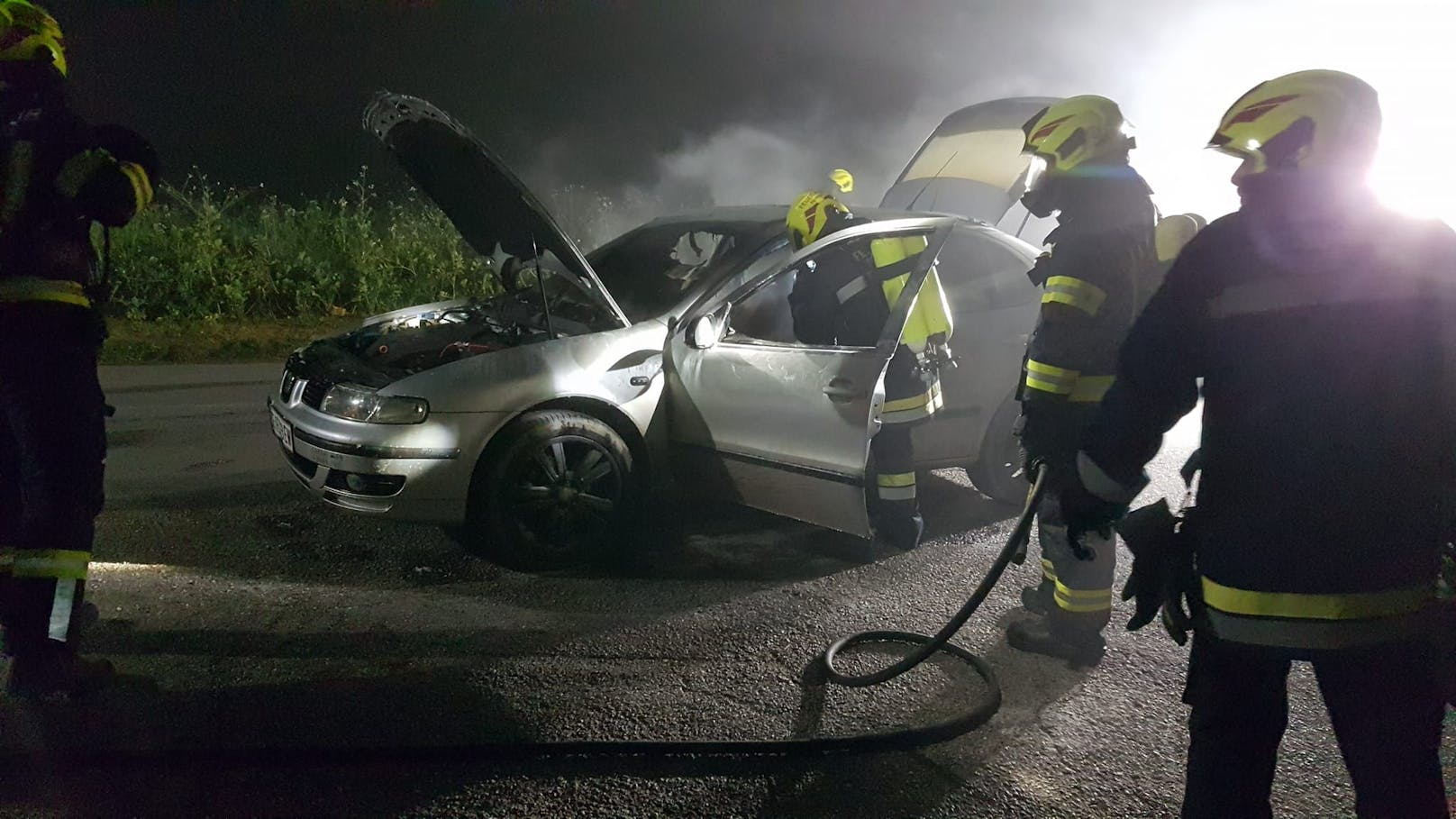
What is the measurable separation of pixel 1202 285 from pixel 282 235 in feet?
38.8

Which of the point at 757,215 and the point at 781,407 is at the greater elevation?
the point at 757,215

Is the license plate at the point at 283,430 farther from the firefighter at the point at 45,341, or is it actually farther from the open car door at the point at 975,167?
the open car door at the point at 975,167

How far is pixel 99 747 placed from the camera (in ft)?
8.63

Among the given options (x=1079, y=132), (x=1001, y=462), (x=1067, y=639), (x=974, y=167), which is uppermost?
(x=974, y=167)

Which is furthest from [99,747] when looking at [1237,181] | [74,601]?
[1237,181]

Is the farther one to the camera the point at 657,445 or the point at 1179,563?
the point at 657,445

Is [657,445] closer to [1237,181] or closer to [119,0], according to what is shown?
[1237,181]

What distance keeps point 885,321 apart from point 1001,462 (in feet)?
3.84

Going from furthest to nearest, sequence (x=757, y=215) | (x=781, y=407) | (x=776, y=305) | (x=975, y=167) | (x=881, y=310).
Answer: (x=975, y=167), (x=757, y=215), (x=776, y=305), (x=881, y=310), (x=781, y=407)

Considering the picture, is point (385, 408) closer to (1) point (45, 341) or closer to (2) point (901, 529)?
(1) point (45, 341)

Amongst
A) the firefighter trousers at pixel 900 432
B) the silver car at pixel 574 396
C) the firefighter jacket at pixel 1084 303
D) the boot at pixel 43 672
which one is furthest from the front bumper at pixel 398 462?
the firefighter jacket at pixel 1084 303

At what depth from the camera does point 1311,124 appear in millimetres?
1726

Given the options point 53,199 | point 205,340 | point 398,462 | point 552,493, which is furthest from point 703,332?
point 205,340

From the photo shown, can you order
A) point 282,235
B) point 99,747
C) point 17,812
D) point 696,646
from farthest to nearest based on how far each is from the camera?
1. point 282,235
2. point 696,646
3. point 99,747
4. point 17,812
